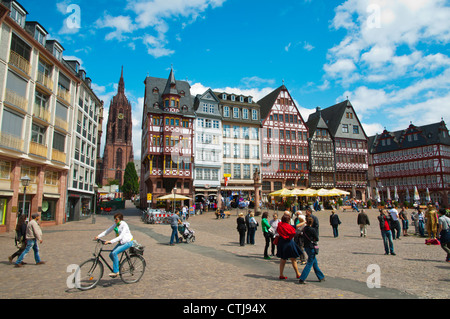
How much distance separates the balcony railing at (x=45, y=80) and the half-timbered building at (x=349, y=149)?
142ft

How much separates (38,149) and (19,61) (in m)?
6.52

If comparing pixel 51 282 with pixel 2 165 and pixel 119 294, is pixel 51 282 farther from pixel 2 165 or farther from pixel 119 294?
pixel 2 165

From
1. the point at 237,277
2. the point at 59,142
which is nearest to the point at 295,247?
the point at 237,277

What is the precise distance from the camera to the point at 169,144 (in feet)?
138

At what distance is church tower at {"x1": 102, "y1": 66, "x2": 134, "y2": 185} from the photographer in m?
117

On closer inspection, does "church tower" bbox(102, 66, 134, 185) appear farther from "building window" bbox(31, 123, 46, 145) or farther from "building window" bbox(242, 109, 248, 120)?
"building window" bbox(31, 123, 46, 145)

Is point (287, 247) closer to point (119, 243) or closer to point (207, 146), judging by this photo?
point (119, 243)

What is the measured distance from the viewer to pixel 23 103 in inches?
894

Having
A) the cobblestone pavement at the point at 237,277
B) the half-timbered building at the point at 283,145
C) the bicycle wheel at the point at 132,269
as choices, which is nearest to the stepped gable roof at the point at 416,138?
the half-timbered building at the point at 283,145

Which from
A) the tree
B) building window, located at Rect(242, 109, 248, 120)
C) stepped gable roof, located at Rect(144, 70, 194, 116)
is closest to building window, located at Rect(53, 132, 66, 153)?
stepped gable roof, located at Rect(144, 70, 194, 116)

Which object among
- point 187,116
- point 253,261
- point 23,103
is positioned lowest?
point 253,261

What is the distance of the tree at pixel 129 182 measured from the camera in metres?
108
